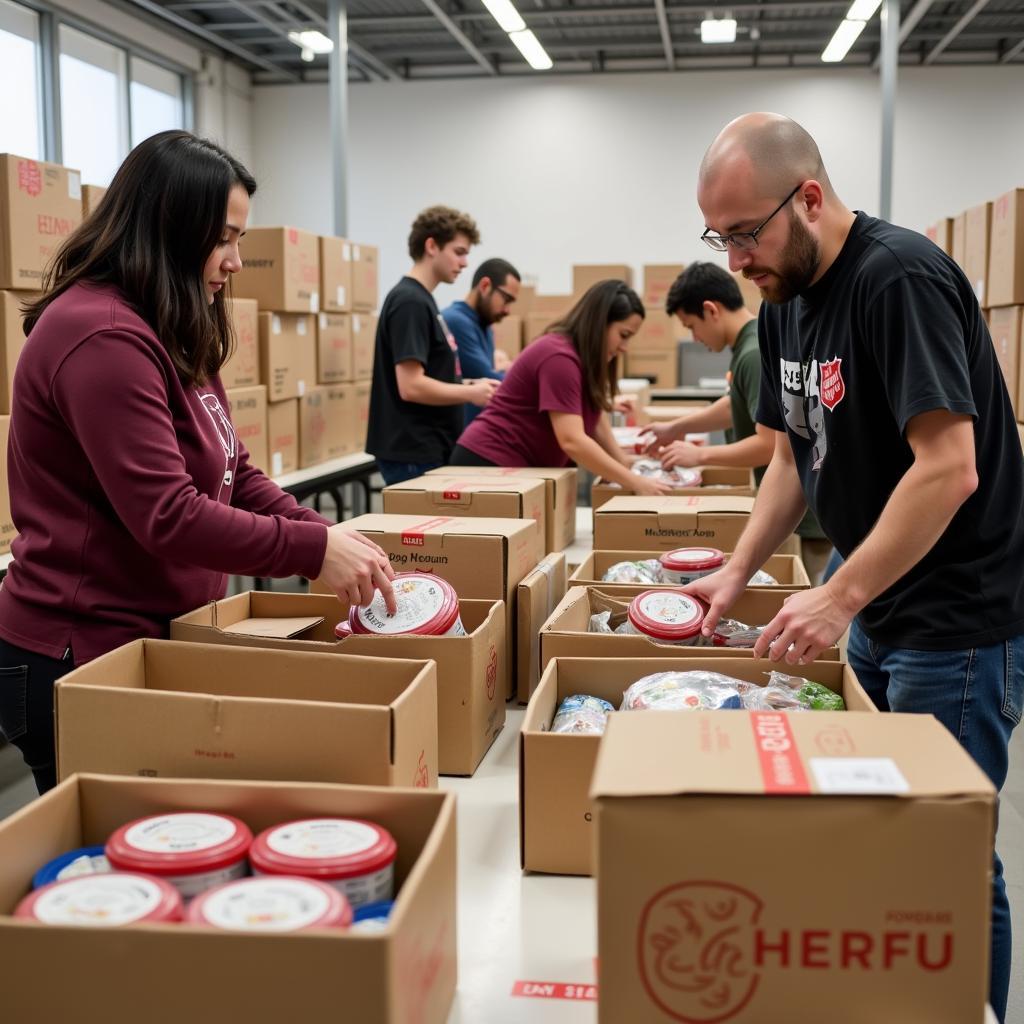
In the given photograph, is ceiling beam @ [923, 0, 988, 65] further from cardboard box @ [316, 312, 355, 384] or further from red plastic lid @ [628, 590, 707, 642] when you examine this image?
red plastic lid @ [628, 590, 707, 642]

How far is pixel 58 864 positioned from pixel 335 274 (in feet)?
14.4

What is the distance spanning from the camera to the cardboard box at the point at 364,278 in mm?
5410

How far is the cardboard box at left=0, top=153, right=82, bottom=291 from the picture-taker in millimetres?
2887

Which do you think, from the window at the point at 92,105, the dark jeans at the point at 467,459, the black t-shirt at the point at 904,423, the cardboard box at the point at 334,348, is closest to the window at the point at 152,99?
the window at the point at 92,105

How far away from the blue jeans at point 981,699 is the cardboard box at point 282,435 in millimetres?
3383

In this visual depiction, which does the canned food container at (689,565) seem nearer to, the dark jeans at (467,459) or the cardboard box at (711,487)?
the cardboard box at (711,487)

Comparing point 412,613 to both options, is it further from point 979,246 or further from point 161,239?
point 979,246

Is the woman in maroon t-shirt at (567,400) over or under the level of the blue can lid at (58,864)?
over

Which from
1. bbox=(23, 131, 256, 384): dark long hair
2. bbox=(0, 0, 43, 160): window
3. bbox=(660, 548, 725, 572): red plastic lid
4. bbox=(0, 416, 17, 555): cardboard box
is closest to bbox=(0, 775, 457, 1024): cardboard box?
bbox=(23, 131, 256, 384): dark long hair

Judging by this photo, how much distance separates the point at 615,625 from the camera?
6.11 feet

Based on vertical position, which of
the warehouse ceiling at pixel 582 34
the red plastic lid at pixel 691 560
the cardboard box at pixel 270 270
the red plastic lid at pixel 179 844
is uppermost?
the warehouse ceiling at pixel 582 34

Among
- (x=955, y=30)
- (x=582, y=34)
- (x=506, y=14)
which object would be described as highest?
(x=582, y=34)

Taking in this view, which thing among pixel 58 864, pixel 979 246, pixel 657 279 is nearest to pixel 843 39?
pixel 657 279

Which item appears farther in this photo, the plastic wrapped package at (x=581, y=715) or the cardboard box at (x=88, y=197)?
the cardboard box at (x=88, y=197)
